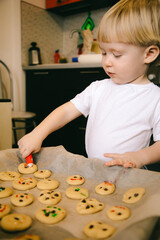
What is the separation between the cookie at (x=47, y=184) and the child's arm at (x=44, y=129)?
0.12 metres

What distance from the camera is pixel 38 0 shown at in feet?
8.18

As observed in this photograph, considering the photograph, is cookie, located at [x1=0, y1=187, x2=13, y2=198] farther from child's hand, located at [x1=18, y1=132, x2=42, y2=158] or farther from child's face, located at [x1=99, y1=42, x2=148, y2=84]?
child's face, located at [x1=99, y1=42, x2=148, y2=84]

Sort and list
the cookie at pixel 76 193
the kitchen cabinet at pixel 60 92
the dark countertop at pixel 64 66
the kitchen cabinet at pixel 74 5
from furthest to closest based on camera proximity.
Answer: the kitchen cabinet at pixel 74 5 < the kitchen cabinet at pixel 60 92 < the dark countertop at pixel 64 66 < the cookie at pixel 76 193

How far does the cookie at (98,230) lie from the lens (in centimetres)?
46

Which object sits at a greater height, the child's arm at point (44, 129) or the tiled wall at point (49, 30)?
the tiled wall at point (49, 30)

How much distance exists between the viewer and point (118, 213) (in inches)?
21.0

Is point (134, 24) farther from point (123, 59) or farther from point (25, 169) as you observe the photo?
point (25, 169)

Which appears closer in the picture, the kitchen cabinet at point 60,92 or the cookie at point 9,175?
the cookie at point 9,175

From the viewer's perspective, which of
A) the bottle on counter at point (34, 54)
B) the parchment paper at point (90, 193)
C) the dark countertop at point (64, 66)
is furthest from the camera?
the bottle on counter at point (34, 54)

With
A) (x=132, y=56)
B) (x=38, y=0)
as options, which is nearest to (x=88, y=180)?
(x=132, y=56)

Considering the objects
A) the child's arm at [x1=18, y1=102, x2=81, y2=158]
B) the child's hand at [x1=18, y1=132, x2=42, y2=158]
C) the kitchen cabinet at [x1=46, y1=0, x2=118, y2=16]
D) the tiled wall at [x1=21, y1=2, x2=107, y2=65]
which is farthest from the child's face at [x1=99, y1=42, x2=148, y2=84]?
the tiled wall at [x1=21, y1=2, x2=107, y2=65]

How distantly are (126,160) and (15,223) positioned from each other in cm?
34

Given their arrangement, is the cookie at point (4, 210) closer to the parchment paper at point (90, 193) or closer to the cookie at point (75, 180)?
the parchment paper at point (90, 193)

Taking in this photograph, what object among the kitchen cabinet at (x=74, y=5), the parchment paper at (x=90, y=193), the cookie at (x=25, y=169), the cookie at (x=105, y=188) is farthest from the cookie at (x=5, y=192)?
the kitchen cabinet at (x=74, y=5)
